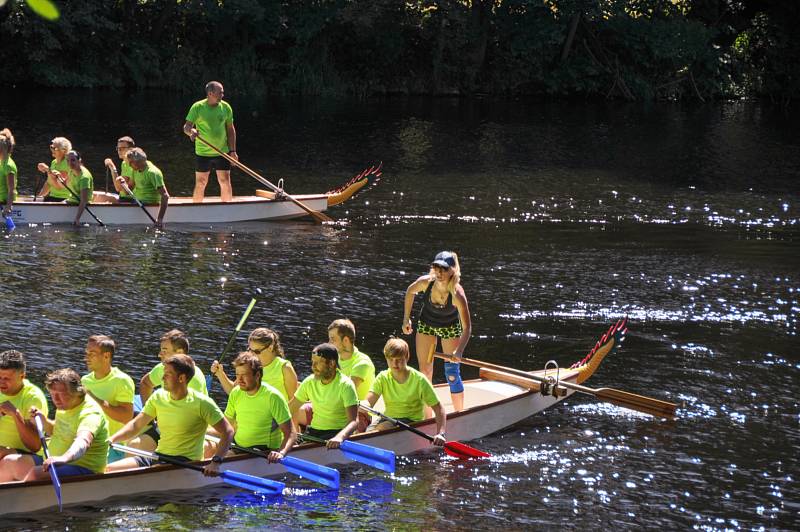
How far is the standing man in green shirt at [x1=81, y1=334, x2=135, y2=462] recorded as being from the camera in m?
9.85

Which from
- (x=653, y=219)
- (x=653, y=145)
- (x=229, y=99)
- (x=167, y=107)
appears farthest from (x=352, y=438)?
(x=229, y=99)

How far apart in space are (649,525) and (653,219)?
12211 mm

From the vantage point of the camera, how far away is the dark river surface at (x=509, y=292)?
10281 mm

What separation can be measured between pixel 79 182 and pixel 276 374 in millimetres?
8900

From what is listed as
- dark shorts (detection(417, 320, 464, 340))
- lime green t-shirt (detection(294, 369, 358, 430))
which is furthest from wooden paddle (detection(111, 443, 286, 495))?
dark shorts (detection(417, 320, 464, 340))

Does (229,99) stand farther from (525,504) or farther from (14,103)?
(525,504)

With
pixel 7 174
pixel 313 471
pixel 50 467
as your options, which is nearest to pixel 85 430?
pixel 50 467

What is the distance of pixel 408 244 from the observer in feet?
62.2

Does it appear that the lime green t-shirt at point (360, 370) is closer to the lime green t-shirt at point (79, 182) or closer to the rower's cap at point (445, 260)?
the rower's cap at point (445, 260)

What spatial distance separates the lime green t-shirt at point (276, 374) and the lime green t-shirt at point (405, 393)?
33.0 inches

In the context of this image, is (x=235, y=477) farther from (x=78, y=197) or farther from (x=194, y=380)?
(x=78, y=197)

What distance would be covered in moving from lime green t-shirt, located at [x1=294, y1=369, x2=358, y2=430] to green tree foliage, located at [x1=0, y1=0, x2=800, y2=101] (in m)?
28.6

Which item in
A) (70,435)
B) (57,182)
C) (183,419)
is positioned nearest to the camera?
(70,435)

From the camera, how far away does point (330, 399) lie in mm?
10523
